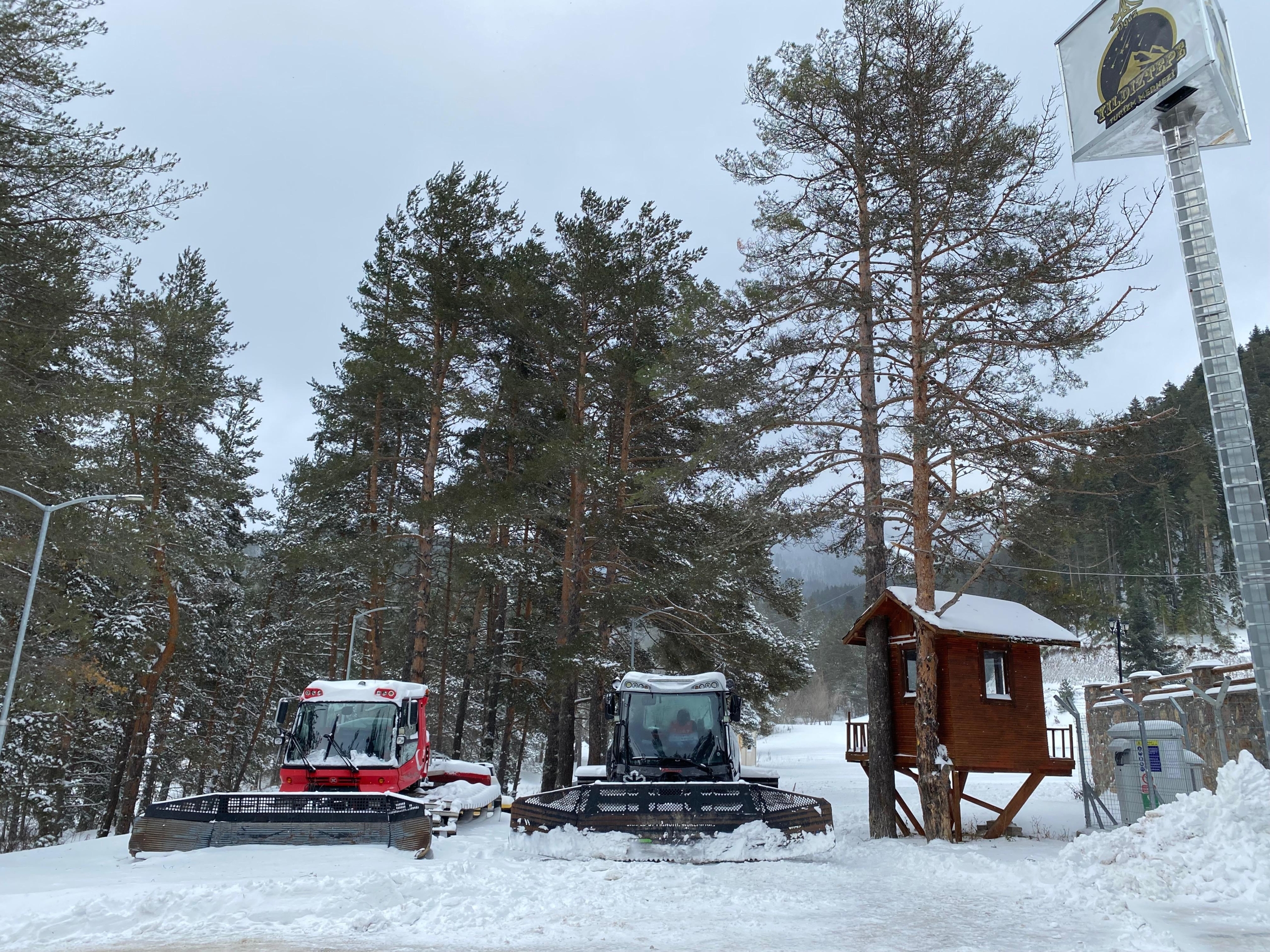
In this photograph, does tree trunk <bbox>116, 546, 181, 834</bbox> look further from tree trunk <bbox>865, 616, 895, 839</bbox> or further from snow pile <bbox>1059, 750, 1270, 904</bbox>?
snow pile <bbox>1059, 750, 1270, 904</bbox>

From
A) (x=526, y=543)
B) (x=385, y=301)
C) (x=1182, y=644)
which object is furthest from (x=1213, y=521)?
(x=385, y=301)

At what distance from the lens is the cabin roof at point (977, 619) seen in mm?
15633

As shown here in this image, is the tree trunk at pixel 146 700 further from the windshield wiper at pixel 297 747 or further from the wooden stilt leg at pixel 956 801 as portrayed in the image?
the wooden stilt leg at pixel 956 801

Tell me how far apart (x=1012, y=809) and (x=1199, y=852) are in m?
8.92

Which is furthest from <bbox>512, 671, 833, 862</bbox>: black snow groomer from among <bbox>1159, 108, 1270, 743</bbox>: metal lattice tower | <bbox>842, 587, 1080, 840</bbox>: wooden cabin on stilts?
<bbox>1159, 108, 1270, 743</bbox>: metal lattice tower

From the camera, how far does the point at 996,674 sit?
17000 millimetres

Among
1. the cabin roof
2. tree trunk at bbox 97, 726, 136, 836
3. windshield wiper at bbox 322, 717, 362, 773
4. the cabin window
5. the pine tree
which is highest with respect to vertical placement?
the pine tree

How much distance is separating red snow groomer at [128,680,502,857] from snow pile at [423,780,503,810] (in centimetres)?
4

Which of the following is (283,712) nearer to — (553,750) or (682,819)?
(682,819)

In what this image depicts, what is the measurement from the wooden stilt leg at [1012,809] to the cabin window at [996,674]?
1712 mm

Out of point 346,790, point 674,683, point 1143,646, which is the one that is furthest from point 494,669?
point 1143,646

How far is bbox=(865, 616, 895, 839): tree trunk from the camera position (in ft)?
53.0

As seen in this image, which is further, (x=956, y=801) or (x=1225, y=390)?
(x=956, y=801)

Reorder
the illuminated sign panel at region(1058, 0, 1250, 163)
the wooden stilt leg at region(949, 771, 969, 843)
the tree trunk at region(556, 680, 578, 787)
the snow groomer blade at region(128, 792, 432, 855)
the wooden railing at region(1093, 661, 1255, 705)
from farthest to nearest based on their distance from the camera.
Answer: the tree trunk at region(556, 680, 578, 787) → the wooden railing at region(1093, 661, 1255, 705) → the wooden stilt leg at region(949, 771, 969, 843) → the snow groomer blade at region(128, 792, 432, 855) → the illuminated sign panel at region(1058, 0, 1250, 163)
